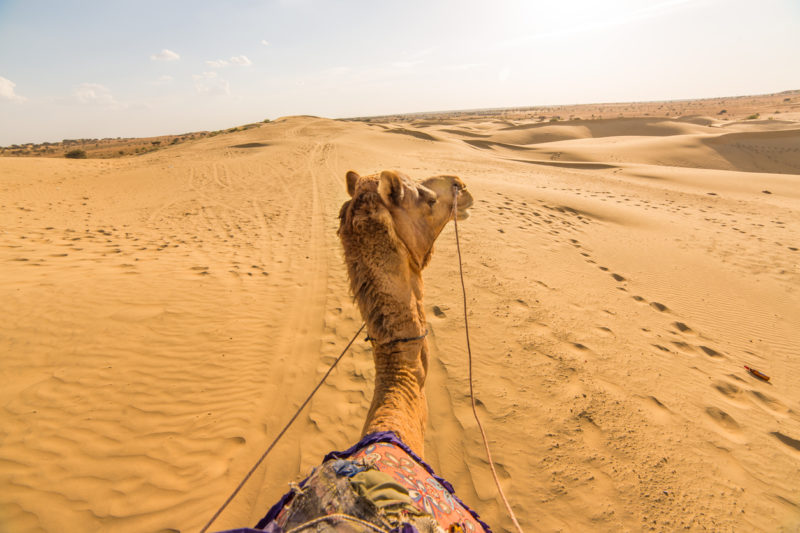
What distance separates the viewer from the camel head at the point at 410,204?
74.4 inches

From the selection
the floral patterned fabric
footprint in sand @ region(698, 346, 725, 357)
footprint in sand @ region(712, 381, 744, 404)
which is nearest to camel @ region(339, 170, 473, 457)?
the floral patterned fabric

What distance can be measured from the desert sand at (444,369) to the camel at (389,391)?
54.7 inches

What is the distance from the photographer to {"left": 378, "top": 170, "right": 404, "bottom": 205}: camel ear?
181cm

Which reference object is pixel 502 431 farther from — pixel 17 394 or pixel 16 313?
pixel 16 313

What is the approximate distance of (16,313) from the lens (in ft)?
14.3

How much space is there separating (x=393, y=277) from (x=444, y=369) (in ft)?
8.11

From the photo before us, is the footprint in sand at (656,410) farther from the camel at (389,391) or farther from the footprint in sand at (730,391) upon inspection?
the camel at (389,391)

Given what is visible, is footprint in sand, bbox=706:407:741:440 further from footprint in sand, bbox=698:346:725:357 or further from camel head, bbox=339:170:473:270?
camel head, bbox=339:170:473:270

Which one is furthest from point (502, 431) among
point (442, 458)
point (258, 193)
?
point (258, 193)

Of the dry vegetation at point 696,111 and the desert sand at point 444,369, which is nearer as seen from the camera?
the desert sand at point 444,369

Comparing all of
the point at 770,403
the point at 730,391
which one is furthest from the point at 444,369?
the point at 770,403

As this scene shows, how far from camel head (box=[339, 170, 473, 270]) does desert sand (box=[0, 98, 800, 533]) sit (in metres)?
2.13

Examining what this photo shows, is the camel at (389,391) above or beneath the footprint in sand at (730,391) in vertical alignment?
above

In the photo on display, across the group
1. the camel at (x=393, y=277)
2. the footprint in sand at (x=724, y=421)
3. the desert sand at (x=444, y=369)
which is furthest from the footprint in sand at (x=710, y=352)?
the camel at (x=393, y=277)
